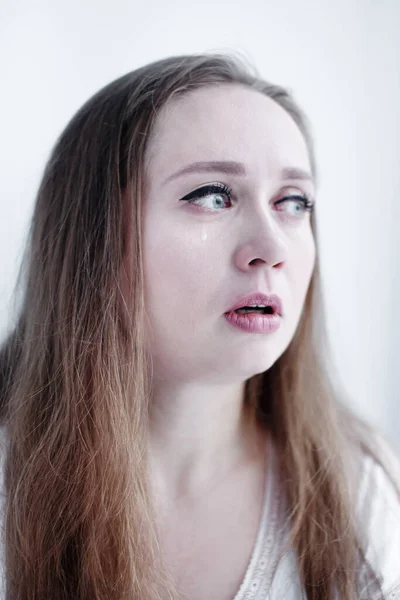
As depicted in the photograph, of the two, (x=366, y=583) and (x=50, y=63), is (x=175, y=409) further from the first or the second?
(x=50, y=63)

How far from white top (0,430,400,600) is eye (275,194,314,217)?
1.47 feet

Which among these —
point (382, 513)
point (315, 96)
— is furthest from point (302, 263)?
point (315, 96)

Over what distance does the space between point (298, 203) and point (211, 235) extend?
0.19m

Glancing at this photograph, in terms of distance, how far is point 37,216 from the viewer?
0.96m

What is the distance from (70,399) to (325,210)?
75 cm

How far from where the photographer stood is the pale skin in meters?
0.82

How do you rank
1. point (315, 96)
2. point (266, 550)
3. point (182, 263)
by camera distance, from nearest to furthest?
point (182, 263)
point (266, 550)
point (315, 96)

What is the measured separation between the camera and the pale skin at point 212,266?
0.82 m

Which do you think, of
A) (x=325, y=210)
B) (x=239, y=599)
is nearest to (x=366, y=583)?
(x=239, y=599)

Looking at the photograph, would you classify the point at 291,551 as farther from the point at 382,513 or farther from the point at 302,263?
the point at 302,263

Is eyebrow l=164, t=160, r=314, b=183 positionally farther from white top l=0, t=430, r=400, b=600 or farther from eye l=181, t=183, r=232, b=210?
white top l=0, t=430, r=400, b=600

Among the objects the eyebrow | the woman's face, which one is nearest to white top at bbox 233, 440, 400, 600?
the woman's face

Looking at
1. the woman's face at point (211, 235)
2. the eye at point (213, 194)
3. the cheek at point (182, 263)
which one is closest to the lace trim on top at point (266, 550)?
the woman's face at point (211, 235)

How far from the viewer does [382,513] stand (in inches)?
37.9
